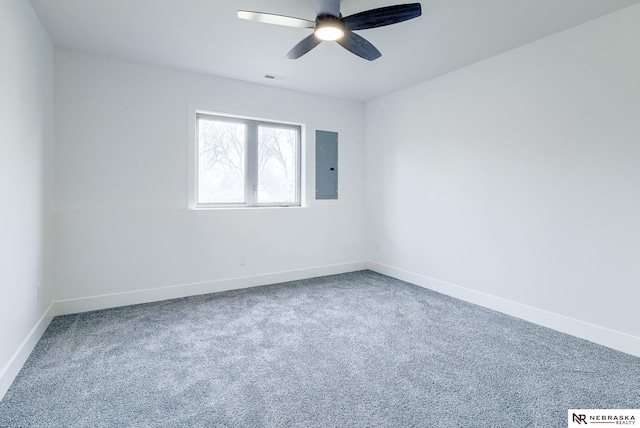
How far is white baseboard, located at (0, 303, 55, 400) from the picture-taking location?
190 cm

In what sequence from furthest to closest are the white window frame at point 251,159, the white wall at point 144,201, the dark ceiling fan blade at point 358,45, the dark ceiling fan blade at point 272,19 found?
the white window frame at point 251,159 < the white wall at point 144,201 < the dark ceiling fan blade at point 358,45 < the dark ceiling fan blade at point 272,19

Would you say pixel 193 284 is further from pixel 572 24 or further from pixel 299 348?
pixel 572 24

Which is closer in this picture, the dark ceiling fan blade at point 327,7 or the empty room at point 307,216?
A: the empty room at point 307,216

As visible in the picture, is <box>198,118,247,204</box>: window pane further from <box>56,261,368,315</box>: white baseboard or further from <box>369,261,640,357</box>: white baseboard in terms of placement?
<box>369,261,640,357</box>: white baseboard

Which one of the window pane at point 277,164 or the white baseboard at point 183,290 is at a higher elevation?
the window pane at point 277,164

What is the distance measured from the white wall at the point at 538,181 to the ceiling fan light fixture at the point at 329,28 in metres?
1.91

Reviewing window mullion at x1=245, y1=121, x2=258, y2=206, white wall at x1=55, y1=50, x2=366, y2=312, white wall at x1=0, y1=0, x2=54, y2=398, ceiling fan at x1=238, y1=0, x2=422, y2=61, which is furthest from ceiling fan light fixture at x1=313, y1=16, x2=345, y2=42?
window mullion at x1=245, y1=121, x2=258, y2=206

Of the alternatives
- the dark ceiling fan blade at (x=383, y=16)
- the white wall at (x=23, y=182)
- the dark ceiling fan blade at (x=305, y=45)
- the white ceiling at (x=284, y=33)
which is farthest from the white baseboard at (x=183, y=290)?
the dark ceiling fan blade at (x=383, y=16)

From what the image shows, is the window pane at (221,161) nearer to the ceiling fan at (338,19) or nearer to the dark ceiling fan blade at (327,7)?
the ceiling fan at (338,19)

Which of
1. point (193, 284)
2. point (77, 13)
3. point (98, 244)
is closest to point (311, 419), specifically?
point (193, 284)

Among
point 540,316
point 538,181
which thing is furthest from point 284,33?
point 540,316

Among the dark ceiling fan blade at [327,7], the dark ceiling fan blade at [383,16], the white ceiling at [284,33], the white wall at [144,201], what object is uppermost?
the white ceiling at [284,33]

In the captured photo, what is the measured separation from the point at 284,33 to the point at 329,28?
0.76 m

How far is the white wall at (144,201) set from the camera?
321cm
